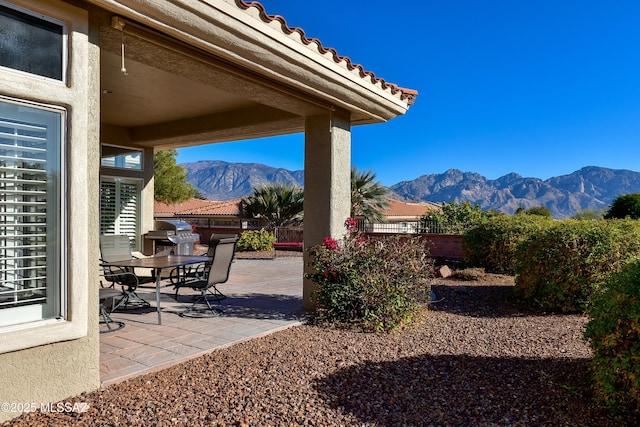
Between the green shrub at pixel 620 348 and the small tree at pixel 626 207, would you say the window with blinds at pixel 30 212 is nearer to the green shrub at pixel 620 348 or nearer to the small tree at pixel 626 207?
the green shrub at pixel 620 348

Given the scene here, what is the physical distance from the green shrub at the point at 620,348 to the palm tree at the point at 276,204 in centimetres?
1954

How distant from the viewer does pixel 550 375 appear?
12.5 ft

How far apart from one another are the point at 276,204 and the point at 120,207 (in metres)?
12.9

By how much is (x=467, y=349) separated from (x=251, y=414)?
2.65 metres

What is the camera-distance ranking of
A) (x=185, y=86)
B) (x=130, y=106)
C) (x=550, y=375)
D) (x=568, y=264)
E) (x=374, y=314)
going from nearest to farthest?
(x=550, y=375) < (x=374, y=314) < (x=185, y=86) < (x=568, y=264) < (x=130, y=106)

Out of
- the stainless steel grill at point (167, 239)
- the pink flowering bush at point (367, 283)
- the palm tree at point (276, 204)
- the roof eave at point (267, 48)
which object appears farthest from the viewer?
the palm tree at point (276, 204)

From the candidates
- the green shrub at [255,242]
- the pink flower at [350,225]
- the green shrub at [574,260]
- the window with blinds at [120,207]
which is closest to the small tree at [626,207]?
the green shrub at [574,260]

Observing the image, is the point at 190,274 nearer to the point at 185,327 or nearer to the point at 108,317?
the point at 185,327

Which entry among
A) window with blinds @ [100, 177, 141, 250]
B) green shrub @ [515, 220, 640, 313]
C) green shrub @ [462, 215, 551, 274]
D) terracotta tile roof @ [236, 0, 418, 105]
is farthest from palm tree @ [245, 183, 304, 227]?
green shrub @ [515, 220, 640, 313]

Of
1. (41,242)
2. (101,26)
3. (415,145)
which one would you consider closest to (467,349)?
(41,242)

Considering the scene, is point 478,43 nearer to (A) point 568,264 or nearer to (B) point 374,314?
(A) point 568,264

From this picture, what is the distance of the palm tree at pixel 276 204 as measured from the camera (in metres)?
22.4

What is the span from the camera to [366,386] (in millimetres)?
3562

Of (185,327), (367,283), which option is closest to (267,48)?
(367,283)
